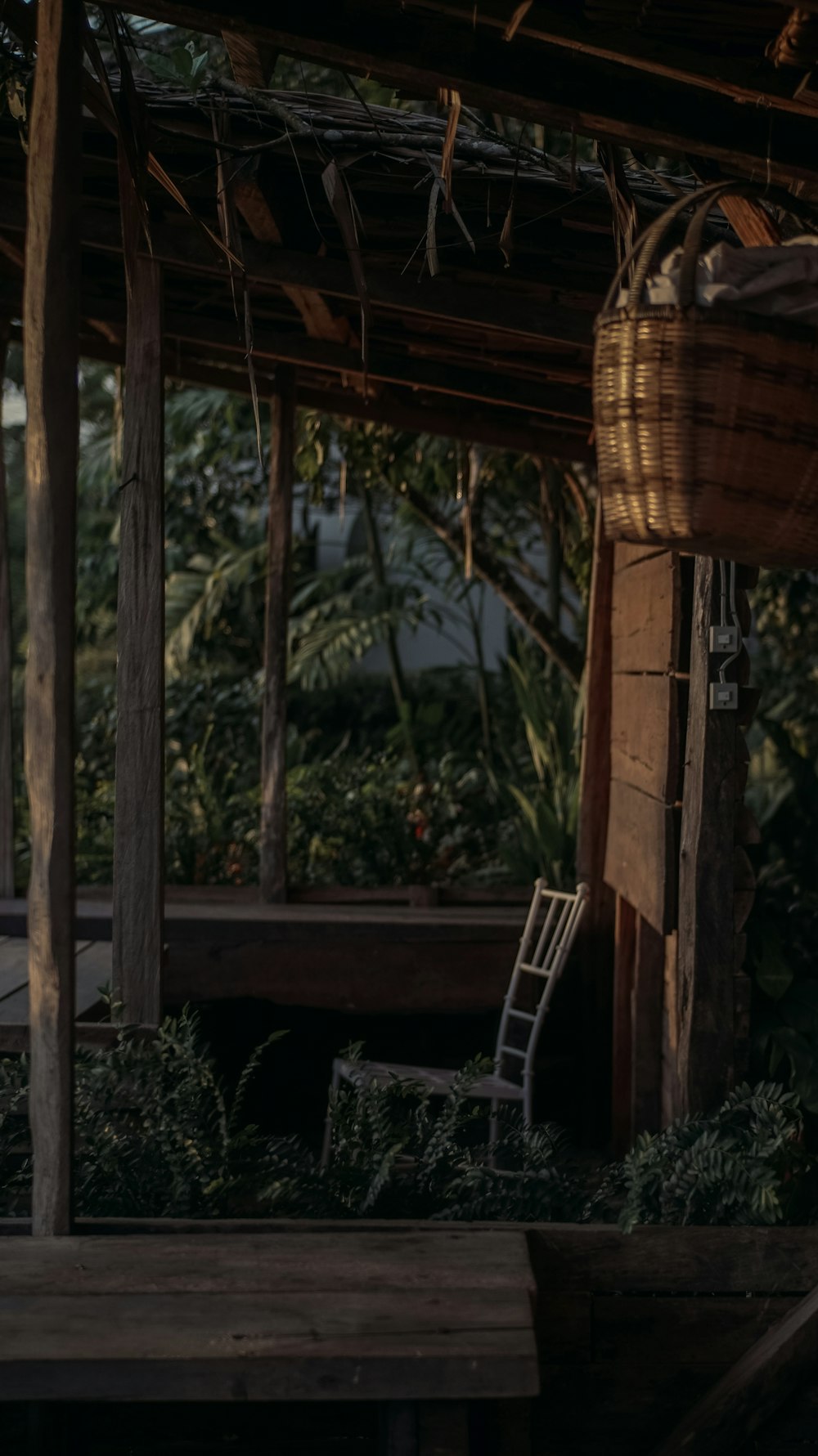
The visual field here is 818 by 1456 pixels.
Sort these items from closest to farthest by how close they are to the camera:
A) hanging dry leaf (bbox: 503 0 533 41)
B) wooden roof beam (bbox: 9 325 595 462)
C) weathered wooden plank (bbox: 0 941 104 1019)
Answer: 1. hanging dry leaf (bbox: 503 0 533 41)
2. weathered wooden plank (bbox: 0 941 104 1019)
3. wooden roof beam (bbox: 9 325 595 462)

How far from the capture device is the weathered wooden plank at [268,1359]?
85.9 inches

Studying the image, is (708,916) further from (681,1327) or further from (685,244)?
(685,244)

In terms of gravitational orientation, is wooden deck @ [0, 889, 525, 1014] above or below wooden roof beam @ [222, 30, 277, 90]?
below

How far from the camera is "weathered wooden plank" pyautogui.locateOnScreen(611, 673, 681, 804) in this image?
3611 millimetres

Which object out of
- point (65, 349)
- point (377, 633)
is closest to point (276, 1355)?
point (65, 349)

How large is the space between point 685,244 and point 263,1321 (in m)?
1.84

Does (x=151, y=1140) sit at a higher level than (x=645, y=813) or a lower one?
lower

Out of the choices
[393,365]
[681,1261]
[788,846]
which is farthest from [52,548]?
[788,846]

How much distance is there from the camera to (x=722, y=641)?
3.31 metres

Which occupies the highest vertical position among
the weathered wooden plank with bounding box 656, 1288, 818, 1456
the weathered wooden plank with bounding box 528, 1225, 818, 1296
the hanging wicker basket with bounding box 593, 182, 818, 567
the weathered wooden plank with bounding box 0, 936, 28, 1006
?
the hanging wicker basket with bounding box 593, 182, 818, 567

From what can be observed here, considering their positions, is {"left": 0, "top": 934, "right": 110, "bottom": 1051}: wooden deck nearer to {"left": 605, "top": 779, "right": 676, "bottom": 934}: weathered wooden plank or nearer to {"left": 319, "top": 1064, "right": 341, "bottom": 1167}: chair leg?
{"left": 319, "top": 1064, "right": 341, "bottom": 1167}: chair leg

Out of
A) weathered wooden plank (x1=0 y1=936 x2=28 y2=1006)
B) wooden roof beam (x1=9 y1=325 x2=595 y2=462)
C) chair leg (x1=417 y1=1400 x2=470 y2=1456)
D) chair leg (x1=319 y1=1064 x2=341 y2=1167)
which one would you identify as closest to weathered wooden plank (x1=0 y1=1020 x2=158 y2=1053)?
weathered wooden plank (x1=0 y1=936 x2=28 y2=1006)

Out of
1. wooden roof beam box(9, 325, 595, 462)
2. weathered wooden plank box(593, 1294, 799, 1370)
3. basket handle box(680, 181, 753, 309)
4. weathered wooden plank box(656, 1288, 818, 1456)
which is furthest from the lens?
wooden roof beam box(9, 325, 595, 462)

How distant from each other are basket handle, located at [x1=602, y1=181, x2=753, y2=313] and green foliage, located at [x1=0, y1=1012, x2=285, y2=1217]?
1.77 m
